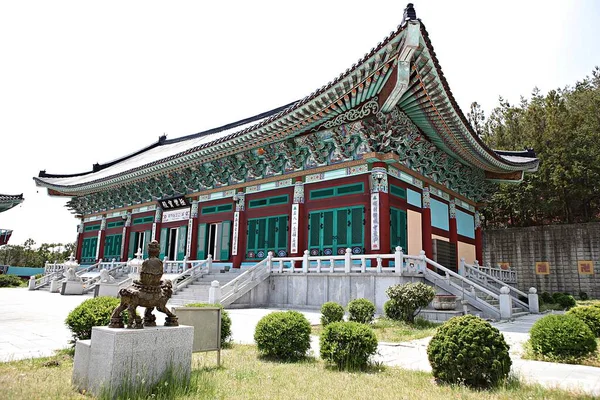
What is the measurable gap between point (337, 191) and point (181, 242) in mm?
10509

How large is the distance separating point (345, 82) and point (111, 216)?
70.3 ft

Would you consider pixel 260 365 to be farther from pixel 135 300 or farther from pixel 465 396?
pixel 465 396

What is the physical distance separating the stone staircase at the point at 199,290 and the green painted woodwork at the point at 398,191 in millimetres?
7393

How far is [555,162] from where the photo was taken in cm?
2556

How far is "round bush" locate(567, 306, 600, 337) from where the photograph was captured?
347 inches

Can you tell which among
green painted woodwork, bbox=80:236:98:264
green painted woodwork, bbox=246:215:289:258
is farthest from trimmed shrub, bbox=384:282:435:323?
green painted woodwork, bbox=80:236:98:264

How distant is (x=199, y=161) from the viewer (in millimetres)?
20844

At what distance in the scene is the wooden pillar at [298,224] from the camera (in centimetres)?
1716

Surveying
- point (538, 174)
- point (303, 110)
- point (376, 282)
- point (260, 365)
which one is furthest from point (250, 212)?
point (538, 174)

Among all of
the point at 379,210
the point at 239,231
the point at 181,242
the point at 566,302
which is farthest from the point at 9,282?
the point at 566,302

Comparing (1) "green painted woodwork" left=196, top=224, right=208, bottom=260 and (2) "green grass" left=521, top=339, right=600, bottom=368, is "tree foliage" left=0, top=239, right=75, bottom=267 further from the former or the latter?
(2) "green grass" left=521, top=339, right=600, bottom=368

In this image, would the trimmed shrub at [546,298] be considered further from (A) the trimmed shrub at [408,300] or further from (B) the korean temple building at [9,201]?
(B) the korean temple building at [9,201]

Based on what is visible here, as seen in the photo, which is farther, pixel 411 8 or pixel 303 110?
pixel 303 110

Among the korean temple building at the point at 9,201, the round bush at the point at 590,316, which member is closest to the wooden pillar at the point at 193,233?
the round bush at the point at 590,316
